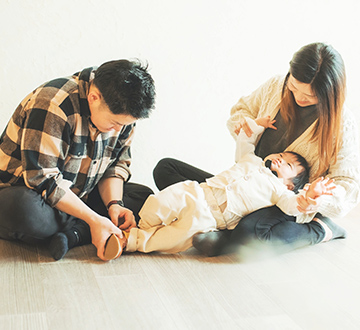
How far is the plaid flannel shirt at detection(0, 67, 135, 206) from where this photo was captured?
157cm

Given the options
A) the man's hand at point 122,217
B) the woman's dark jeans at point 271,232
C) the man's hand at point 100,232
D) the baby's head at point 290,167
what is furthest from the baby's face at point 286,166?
the man's hand at point 100,232

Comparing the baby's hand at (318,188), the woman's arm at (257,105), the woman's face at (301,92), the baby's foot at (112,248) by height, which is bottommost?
the baby's foot at (112,248)

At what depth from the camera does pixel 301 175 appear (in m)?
1.97

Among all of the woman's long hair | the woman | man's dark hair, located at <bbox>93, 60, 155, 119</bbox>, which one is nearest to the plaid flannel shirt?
man's dark hair, located at <bbox>93, 60, 155, 119</bbox>

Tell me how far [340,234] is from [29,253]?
1.34 m

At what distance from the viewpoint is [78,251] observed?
172 centimetres

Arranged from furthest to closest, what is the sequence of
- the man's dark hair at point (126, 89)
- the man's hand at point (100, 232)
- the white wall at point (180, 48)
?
the white wall at point (180, 48), the man's hand at point (100, 232), the man's dark hair at point (126, 89)

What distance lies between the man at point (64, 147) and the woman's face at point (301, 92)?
59 centimetres

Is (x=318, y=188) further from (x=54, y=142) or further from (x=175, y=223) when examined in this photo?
(x=54, y=142)

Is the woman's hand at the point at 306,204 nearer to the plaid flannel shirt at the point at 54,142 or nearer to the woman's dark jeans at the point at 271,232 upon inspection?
the woman's dark jeans at the point at 271,232

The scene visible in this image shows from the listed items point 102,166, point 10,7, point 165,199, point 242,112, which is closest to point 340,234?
point 242,112

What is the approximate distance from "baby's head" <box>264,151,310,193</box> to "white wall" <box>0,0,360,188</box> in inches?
32.5

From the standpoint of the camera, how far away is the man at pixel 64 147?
1.55 m

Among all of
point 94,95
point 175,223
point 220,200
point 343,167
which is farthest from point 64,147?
point 343,167
